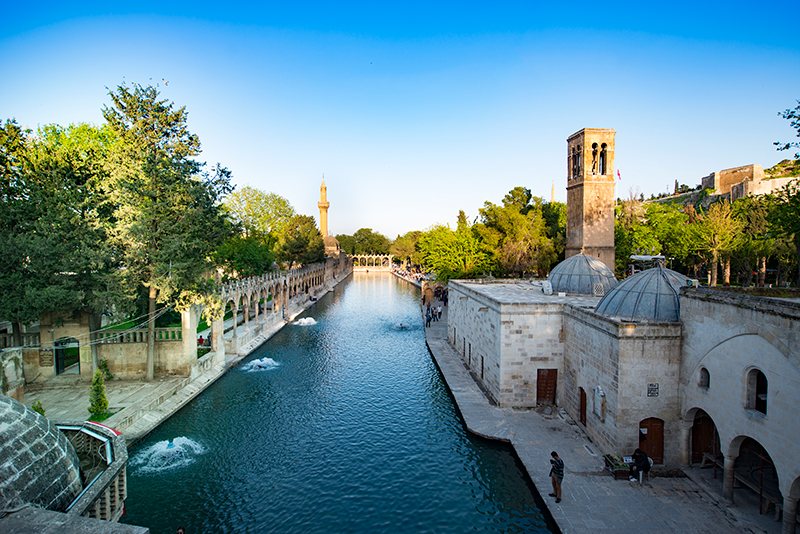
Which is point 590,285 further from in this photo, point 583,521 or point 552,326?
point 583,521

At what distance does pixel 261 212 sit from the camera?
6122 cm

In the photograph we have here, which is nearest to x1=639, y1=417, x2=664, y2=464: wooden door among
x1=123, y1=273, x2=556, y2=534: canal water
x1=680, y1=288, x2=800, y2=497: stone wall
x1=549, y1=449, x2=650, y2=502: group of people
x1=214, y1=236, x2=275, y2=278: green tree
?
x1=680, y1=288, x2=800, y2=497: stone wall

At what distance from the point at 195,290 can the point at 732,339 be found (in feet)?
65.2

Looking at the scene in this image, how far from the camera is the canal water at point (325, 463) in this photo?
36.9 feet

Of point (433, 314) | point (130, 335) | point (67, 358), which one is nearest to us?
point (130, 335)

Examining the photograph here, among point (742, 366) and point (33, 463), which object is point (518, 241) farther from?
point (33, 463)

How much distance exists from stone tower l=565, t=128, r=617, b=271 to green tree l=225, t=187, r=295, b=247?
40.0m

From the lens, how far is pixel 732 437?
34.3 ft

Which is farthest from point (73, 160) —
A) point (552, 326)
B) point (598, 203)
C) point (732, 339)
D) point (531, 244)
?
point (531, 244)

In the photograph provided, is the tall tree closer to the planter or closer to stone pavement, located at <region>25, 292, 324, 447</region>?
stone pavement, located at <region>25, 292, 324, 447</region>

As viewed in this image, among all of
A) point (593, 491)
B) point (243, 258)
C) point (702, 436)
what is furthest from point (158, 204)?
point (243, 258)

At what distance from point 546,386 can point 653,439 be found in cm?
482

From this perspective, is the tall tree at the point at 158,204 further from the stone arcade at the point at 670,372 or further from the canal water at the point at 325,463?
the stone arcade at the point at 670,372

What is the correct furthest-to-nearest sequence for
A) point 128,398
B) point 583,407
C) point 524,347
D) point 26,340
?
point 26,340 < point 128,398 < point 524,347 < point 583,407
